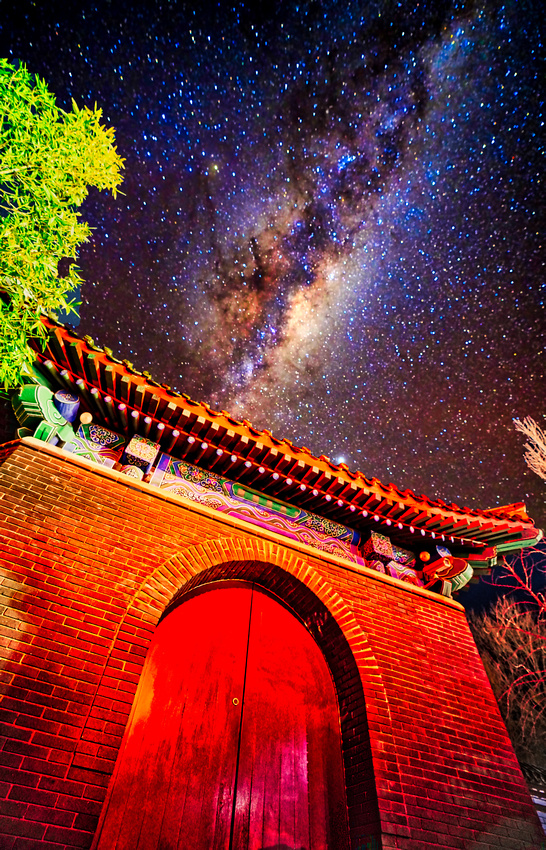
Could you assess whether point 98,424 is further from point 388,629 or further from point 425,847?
point 425,847

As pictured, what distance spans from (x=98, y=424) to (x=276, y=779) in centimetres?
416

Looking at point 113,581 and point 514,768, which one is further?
point 514,768

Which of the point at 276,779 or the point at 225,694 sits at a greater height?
the point at 225,694

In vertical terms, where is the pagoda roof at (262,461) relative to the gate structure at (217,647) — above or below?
above

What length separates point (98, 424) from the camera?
512cm

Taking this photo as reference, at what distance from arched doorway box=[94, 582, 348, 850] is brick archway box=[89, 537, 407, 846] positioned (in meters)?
0.18

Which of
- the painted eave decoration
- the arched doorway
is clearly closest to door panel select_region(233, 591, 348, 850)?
the arched doorway

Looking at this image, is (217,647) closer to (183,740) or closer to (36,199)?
(183,740)

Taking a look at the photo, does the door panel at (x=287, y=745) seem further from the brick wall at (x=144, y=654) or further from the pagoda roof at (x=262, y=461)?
the pagoda roof at (x=262, y=461)

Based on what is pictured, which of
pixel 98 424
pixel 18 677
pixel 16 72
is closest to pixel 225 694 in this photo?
pixel 18 677

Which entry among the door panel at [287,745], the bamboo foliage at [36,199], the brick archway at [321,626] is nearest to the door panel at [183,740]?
the door panel at [287,745]

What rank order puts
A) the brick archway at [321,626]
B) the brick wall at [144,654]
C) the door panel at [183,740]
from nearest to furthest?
1. the brick wall at [144,654]
2. the door panel at [183,740]
3. the brick archway at [321,626]

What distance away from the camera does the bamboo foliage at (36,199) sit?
3863 mm

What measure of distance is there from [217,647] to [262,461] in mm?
2122
